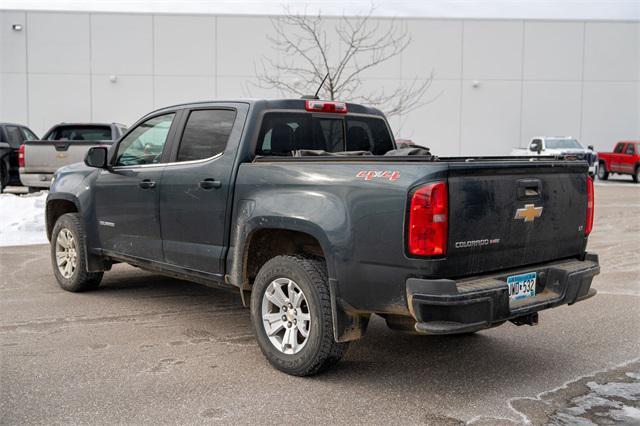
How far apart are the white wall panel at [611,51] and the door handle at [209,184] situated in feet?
98.5

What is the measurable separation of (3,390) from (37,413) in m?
0.54

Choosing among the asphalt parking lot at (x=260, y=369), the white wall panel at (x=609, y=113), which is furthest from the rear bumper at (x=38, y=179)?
the white wall panel at (x=609, y=113)

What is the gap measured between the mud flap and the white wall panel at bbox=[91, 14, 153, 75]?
26.9m

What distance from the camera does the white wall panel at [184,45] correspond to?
2934 cm

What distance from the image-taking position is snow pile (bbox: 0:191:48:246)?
11023 mm

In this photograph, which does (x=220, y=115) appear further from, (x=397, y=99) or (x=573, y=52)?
(x=573, y=52)

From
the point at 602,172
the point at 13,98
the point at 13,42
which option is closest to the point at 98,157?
the point at 13,98

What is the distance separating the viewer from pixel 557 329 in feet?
19.7

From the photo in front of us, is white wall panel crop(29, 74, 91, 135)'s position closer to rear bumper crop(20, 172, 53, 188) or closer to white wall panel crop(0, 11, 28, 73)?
white wall panel crop(0, 11, 28, 73)

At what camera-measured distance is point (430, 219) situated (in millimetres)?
3934

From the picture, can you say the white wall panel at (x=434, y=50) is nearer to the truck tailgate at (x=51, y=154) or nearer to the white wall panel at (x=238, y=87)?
the white wall panel at (x=238, y=87)

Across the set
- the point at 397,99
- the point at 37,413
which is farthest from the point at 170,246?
the point at 397,99

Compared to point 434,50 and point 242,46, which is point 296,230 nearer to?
point 242,46

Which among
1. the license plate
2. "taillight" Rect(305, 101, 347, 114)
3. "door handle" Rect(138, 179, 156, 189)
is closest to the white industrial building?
"door handle" Rect(138, 179, 156, 189)
